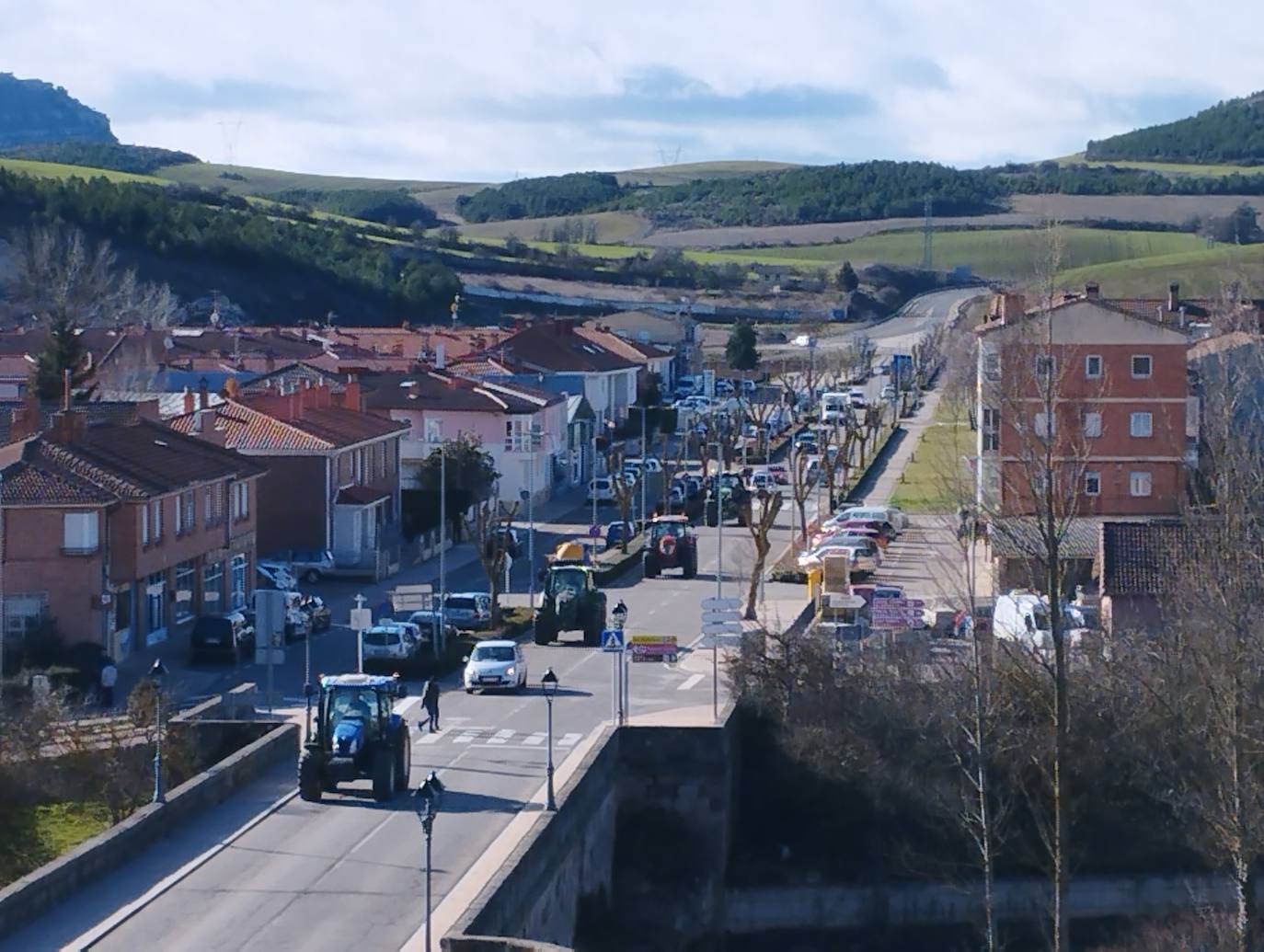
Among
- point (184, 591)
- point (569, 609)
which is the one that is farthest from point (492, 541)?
point (184, 591)

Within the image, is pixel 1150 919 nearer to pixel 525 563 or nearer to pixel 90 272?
pixel 525 563

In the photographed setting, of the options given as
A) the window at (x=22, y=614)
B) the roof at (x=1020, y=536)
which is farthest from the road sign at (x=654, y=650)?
the roof at (x=1020, y=536)

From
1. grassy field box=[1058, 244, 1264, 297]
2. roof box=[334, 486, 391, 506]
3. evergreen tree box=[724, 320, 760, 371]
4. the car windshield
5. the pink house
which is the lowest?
the car windshield

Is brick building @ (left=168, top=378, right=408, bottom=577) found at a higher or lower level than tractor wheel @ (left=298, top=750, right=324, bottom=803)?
higher

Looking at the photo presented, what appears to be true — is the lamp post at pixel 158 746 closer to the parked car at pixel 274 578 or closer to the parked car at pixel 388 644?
the parked car at pixel 388 644

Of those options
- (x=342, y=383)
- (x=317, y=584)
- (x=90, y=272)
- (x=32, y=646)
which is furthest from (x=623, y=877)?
(x=90, y=272)

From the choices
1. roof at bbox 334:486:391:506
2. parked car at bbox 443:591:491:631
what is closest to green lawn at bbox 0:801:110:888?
parked car at bbox 443:591:491:631

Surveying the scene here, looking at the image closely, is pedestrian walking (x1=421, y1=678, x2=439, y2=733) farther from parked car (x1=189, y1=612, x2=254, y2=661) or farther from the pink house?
the pink house
